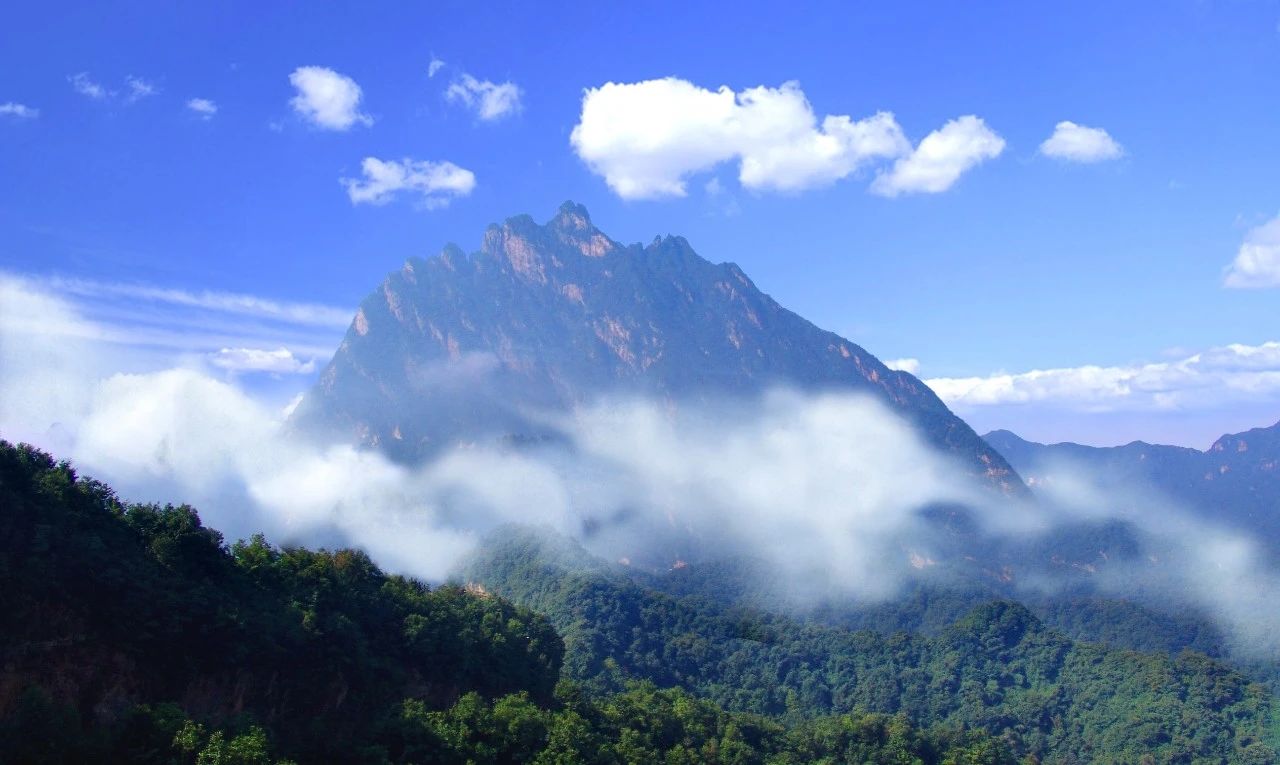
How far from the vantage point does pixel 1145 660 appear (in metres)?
103

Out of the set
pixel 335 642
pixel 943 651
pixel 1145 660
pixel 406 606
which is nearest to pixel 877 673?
pixel 943 651

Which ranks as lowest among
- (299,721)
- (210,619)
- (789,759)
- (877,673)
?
(877,673)

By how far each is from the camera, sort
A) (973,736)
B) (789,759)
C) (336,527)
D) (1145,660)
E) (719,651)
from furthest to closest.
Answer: (336,527)
(719,651)
(1145,660)
(973,736)
(789,759)

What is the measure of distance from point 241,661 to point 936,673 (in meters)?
95.9

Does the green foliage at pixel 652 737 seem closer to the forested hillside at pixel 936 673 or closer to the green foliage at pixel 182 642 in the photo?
the green foliage at pixel 182 642

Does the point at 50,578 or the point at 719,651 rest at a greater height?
the point at 50,578

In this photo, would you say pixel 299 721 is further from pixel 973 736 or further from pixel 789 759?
pixel 973 736

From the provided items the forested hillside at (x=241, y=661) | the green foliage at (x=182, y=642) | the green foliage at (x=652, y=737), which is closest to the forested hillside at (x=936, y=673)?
the green foliage at (x=652, y=737)

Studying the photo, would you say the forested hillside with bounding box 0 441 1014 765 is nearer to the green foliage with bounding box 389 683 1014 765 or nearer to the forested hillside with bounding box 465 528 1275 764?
the green foliage with bounding box 389 683 1014 765

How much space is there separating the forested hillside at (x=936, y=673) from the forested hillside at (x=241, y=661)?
31.0 meters

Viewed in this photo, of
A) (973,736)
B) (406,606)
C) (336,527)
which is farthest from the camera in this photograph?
(336,527)

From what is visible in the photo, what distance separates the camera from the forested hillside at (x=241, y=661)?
2983 centimetres

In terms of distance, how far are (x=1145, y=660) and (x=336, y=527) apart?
141m

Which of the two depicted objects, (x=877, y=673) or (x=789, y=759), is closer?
(x=789, y=759)
